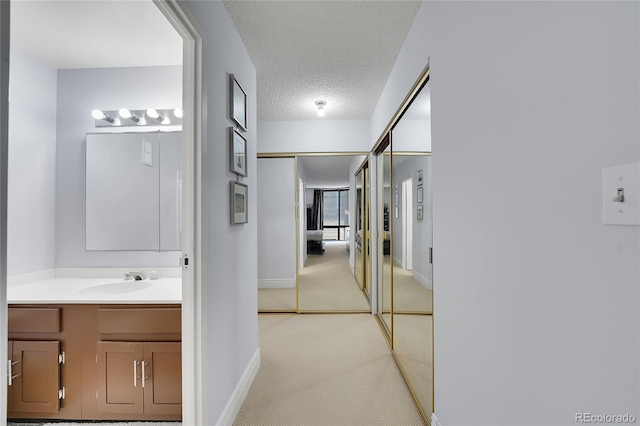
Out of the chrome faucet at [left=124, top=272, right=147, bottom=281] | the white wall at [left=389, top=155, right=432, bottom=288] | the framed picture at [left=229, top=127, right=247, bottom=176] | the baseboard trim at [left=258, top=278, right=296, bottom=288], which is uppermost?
the framed picture at [left=229, top=127, right=247, bottom=176]

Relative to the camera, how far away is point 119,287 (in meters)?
2.20

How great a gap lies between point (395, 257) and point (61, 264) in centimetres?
271

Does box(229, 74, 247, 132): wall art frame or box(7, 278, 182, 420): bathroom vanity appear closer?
box(7, 278, 182, 420): bathroom vanity

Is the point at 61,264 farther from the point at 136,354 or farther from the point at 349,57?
the point at 349,57

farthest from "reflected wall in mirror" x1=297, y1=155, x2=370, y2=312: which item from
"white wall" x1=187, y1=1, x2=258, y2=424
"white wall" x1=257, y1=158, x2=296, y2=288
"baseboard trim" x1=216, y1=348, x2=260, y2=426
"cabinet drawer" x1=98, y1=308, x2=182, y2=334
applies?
"cabinet drawer" x1=98, y1=308, x2=182, y2=334

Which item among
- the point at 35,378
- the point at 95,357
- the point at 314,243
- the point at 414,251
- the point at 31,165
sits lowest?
the point at 35,378

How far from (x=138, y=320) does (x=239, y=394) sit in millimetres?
815

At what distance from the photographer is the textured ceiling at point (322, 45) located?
1.93 metres

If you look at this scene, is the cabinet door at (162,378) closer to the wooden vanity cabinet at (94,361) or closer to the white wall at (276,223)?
the wooden vanity cabinet at (94,361)

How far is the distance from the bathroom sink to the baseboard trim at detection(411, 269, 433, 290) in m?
1.88

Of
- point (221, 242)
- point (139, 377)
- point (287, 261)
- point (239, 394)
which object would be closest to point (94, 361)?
point (139, 377)

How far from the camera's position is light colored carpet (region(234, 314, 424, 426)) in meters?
1.97

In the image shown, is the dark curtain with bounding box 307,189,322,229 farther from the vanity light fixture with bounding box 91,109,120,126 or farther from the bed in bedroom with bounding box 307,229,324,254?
the vanity light fixture with bounding box 91,109,120,126

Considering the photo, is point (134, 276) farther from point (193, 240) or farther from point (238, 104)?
point (238, 104)
